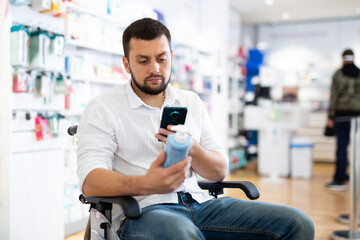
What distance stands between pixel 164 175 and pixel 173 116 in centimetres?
19

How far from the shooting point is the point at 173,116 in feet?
4.24

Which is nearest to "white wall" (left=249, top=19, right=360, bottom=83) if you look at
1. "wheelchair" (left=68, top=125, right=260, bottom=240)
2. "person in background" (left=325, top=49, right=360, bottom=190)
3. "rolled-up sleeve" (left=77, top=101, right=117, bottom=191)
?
"person in background" (left=325, top=49, right=360, bottom=190)

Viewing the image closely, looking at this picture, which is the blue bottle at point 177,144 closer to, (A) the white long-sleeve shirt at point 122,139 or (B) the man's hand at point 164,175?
(B) the man's hand at point 164,175

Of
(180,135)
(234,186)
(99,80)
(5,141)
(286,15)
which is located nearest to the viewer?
(180,135)


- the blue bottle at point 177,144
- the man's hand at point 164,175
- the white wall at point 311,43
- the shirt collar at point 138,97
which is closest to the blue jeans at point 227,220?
the man's hand at point 164,175

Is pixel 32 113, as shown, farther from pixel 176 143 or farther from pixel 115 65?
pixel 176 143

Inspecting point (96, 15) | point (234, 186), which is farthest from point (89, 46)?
point (234, 186)

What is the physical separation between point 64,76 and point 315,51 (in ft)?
24.0

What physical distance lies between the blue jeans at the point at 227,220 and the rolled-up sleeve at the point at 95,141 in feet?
0.75

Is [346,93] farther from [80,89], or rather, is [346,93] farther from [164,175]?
[164,175]

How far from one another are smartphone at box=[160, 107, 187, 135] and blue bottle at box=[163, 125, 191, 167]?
8 centimetres

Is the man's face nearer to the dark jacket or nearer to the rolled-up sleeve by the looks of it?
the rolled-up sleeve

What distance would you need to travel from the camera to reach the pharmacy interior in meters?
2.54

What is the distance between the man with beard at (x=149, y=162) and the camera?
1.34 m
